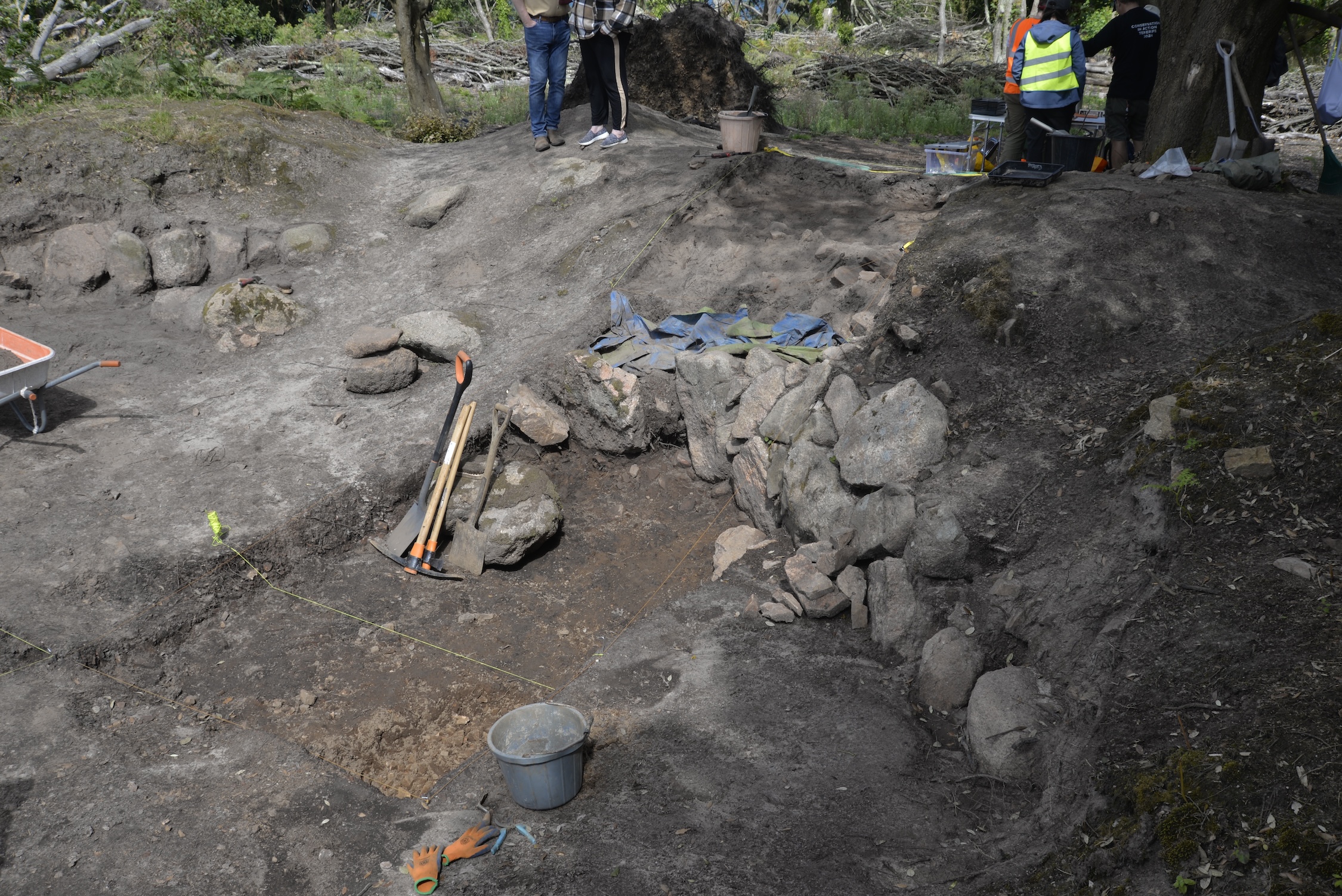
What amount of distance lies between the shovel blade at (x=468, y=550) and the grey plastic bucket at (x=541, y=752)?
5.48 feet

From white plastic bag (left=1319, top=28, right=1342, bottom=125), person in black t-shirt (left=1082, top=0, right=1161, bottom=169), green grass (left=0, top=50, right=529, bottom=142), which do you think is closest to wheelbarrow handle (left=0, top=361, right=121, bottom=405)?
green grass (left=0, top=50, right=529, bottom=142)

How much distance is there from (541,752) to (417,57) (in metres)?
9.84

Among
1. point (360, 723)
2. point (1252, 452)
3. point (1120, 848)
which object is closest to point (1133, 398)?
point (1252, 452)

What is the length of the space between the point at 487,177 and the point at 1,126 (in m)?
4.62

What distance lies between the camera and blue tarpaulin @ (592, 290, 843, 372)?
18.3 ft

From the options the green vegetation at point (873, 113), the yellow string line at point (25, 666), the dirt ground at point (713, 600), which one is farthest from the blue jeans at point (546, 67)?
the yellow string line at point (25, 666)

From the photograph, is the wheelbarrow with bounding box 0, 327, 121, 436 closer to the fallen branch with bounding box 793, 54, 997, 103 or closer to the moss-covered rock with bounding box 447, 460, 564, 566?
the moss-covered rock with bounding box 447, 460, 564, 566

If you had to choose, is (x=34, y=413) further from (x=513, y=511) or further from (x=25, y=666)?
(x=513, y=511)

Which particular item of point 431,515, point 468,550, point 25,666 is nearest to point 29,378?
point 25,666

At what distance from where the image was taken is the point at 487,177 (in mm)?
8578

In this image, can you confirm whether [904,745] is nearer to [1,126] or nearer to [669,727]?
[669,727]

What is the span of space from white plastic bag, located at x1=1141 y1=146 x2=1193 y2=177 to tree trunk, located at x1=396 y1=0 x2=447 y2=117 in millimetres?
8277

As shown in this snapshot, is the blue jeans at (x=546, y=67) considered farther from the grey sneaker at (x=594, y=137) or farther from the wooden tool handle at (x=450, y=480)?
the wooden tool handle at (x=450, y=480)

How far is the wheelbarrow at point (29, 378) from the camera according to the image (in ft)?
16.9
